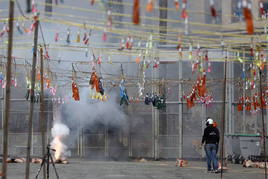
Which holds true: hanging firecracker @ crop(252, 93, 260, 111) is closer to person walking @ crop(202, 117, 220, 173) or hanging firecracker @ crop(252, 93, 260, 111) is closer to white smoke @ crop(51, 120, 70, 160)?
person walking @ crop(202, 117, 220, 173)

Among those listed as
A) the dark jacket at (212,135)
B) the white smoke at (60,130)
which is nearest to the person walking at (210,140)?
the dark jacket at (212,135)

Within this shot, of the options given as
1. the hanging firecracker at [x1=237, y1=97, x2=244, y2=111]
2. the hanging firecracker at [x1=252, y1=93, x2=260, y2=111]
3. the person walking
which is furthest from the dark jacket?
the hanging firecracker at [x1=237, y1=97, x2=244, y2=111]

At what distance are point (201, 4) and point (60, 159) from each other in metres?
9.20

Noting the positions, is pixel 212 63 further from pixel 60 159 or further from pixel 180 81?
pixel 60 159

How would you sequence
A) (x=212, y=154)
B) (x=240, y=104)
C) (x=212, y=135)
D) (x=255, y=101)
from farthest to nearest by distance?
(x=240, y=104) → (x=255, y=101) → (x=212, y=135) → (x=212, y=154)

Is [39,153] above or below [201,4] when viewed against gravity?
below

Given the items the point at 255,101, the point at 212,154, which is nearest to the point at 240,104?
the point at 255,101

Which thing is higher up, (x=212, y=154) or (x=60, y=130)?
(x=60, y=130)

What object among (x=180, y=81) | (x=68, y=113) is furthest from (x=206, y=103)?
(x=68, y=113)

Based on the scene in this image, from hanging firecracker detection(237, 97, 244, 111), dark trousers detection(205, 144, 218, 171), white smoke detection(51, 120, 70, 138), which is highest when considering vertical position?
hanging firecracker detection(237, 97, 244, 111)

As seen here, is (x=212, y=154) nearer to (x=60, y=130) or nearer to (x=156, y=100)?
(x=156, y=100)

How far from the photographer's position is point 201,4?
24.2m

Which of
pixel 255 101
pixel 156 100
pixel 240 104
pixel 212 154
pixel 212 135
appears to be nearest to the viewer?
pixel 212 154

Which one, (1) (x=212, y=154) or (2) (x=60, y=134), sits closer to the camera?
(1) (x=212, y=154)
